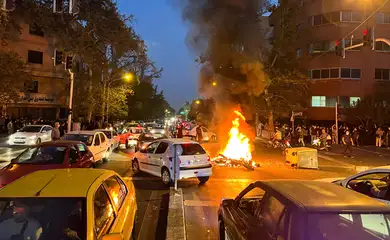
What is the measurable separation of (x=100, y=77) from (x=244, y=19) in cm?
1737

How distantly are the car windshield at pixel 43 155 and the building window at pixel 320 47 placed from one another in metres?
38.0

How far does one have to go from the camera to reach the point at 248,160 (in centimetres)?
1577

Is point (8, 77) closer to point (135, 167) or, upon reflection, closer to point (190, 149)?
point (135, 167)

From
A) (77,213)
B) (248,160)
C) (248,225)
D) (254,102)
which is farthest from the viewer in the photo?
(254,102)

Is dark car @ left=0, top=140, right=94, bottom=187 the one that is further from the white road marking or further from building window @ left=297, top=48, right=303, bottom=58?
building window @ left=297, top=48, right=303, bottom=58

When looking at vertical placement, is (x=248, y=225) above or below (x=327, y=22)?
below

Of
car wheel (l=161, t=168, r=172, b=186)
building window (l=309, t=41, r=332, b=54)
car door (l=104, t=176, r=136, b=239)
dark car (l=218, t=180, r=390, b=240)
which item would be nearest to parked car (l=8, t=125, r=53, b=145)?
car wheel (l=161, t=168, r=172, b=186)

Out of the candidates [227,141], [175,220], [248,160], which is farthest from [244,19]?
[175,220]

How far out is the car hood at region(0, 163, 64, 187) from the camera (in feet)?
26.3

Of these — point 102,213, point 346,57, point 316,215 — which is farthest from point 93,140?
point 346,57

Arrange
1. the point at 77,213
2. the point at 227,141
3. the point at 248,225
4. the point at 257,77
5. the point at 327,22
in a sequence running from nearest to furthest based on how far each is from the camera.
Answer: the point at 77,213 → the point at 248,225 → the point at 227,141 → the point at 257,77 → the point at 327,22

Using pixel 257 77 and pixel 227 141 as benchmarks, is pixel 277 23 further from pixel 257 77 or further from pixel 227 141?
pixel 227 141

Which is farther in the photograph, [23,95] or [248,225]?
[23,95]

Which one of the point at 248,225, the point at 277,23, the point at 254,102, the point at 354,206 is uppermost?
the point at 277,23
